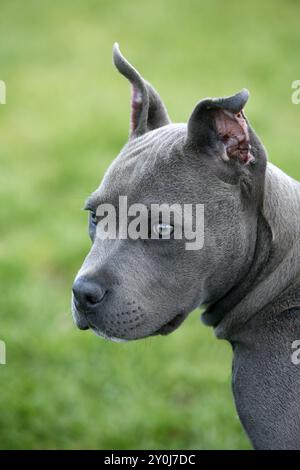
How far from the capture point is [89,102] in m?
8.88

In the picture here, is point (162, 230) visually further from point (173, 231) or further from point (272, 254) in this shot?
point (272, 254)

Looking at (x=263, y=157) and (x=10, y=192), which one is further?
(x=10, y=192)

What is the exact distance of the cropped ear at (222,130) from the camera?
287cm

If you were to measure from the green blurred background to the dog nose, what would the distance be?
1878 millimetres

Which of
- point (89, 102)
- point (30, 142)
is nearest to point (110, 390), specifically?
point (30, 142)

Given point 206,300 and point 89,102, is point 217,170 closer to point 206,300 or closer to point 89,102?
point 206,300

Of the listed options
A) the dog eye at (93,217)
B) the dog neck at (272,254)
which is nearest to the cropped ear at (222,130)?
the dog neck at (272,254)

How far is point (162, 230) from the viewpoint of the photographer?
292cm

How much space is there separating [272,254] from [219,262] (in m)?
0.23

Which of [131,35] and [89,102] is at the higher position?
[131,35]

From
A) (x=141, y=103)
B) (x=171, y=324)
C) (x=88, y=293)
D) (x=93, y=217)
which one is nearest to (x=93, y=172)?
(x=141, y=103)

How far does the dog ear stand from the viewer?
3.25 meters

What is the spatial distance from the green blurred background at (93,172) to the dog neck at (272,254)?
172 cm

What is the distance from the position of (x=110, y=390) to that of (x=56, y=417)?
43cm
